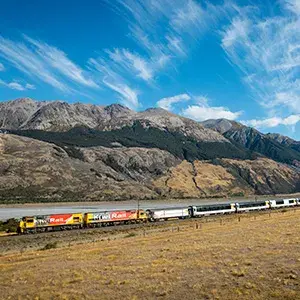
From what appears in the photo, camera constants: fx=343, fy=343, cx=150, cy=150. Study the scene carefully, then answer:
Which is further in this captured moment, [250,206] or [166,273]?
[250,206]

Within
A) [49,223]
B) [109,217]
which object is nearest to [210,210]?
[109,217]

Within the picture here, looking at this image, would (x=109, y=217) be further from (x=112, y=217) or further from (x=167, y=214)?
(x=167, y=214)

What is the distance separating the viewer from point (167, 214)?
84875 millimetres

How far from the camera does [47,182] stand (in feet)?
568

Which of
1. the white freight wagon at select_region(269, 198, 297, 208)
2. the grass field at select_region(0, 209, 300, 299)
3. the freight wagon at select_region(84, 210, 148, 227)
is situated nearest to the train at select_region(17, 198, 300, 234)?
the freight wagon at select_region(84, 210, 148, 227)

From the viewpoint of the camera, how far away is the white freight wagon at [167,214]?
8244 centimetres

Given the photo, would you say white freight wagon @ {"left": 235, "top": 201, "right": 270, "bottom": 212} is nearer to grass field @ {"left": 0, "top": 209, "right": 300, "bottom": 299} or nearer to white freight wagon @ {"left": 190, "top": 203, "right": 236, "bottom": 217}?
white freight wagon @ {"left": 190, "top": 203, "right": 236, "bottom": 217}

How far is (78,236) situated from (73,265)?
2929 centimetres

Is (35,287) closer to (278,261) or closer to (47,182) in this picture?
(278,261)

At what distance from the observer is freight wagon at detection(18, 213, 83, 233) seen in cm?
6222

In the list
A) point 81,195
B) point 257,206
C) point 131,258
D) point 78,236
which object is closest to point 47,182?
point 81,195

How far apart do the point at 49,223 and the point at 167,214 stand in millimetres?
30579

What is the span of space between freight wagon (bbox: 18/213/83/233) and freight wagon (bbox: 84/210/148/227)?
1869mm

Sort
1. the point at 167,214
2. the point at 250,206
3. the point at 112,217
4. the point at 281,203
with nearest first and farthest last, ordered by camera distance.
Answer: the point at 112,217
the point at 167,214
the point at 250,206
the point at 281,203
